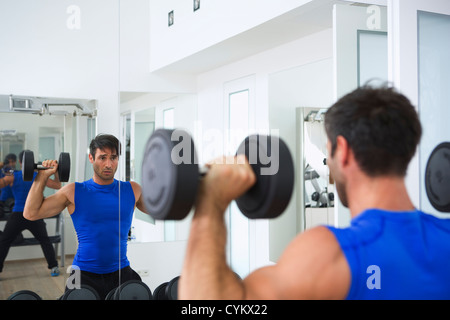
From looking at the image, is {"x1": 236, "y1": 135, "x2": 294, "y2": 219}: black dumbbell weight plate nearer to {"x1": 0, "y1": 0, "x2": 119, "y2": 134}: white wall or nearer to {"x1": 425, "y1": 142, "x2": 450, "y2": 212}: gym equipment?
{"x1": 0, "y1": 0, "x2": 119, "y2": 134}: white wall

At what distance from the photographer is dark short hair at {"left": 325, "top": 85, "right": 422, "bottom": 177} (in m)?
1.05

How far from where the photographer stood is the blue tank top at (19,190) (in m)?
1.88

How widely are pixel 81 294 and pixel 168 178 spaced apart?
1.32 m

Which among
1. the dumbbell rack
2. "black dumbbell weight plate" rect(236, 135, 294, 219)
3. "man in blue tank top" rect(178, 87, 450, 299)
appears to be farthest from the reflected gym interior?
"man in blue tank top" rect(178, 87, 450, 299)

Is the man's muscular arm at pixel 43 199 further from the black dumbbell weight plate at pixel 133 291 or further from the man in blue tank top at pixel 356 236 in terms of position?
the man in blue tank top at pixel 356 236

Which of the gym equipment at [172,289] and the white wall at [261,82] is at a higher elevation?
the white wall at [261,82]

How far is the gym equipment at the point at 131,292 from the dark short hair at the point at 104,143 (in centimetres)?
61

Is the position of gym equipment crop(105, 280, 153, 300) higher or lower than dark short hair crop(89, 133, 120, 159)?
lower

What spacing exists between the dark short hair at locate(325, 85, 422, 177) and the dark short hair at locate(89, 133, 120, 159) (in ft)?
4.04

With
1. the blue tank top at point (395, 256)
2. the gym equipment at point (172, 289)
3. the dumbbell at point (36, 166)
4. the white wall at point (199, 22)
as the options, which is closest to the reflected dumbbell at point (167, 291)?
the gym equipment at point (172, 289)

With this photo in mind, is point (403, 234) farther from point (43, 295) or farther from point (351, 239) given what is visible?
point (43, 295)

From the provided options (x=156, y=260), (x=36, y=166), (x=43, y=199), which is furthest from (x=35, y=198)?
(x=156, y=260)

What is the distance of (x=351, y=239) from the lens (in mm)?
941
